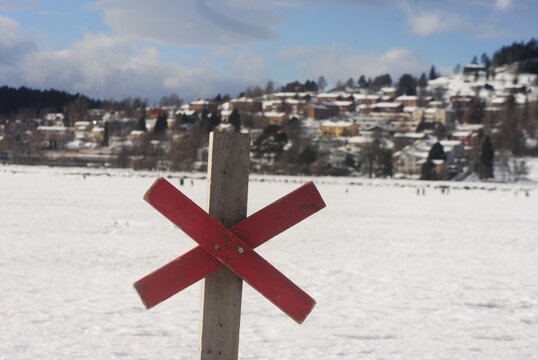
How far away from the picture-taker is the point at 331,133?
13612 centimetres

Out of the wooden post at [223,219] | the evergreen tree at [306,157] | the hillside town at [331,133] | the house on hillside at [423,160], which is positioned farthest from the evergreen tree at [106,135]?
the wooden post at [223,219]

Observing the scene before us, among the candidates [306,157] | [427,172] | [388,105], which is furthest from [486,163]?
[388,105]

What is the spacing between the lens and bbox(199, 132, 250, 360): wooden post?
2.79 meters

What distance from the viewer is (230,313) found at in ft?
9.26

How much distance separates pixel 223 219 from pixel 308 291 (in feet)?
21.3

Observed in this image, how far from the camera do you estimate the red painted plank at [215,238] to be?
2707 millimetres

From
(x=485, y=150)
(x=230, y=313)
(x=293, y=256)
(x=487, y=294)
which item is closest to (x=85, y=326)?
(x=230, y=313)

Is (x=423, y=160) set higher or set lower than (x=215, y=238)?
lower

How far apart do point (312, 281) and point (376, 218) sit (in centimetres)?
1339

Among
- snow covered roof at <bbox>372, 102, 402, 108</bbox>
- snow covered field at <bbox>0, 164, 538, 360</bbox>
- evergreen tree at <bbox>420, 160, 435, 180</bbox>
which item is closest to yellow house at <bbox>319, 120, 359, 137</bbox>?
snow covered roof at <bbox>372, 102, 402, 108</bbox>

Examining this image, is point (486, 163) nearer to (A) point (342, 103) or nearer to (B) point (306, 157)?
(B) point (306, 157)

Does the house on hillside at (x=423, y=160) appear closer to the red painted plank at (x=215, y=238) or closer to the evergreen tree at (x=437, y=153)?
the evergreen tree at (x=437, y=153)

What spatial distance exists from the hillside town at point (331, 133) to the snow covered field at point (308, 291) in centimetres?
3779

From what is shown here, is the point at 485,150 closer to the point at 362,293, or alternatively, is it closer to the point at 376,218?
the point at 376,218
